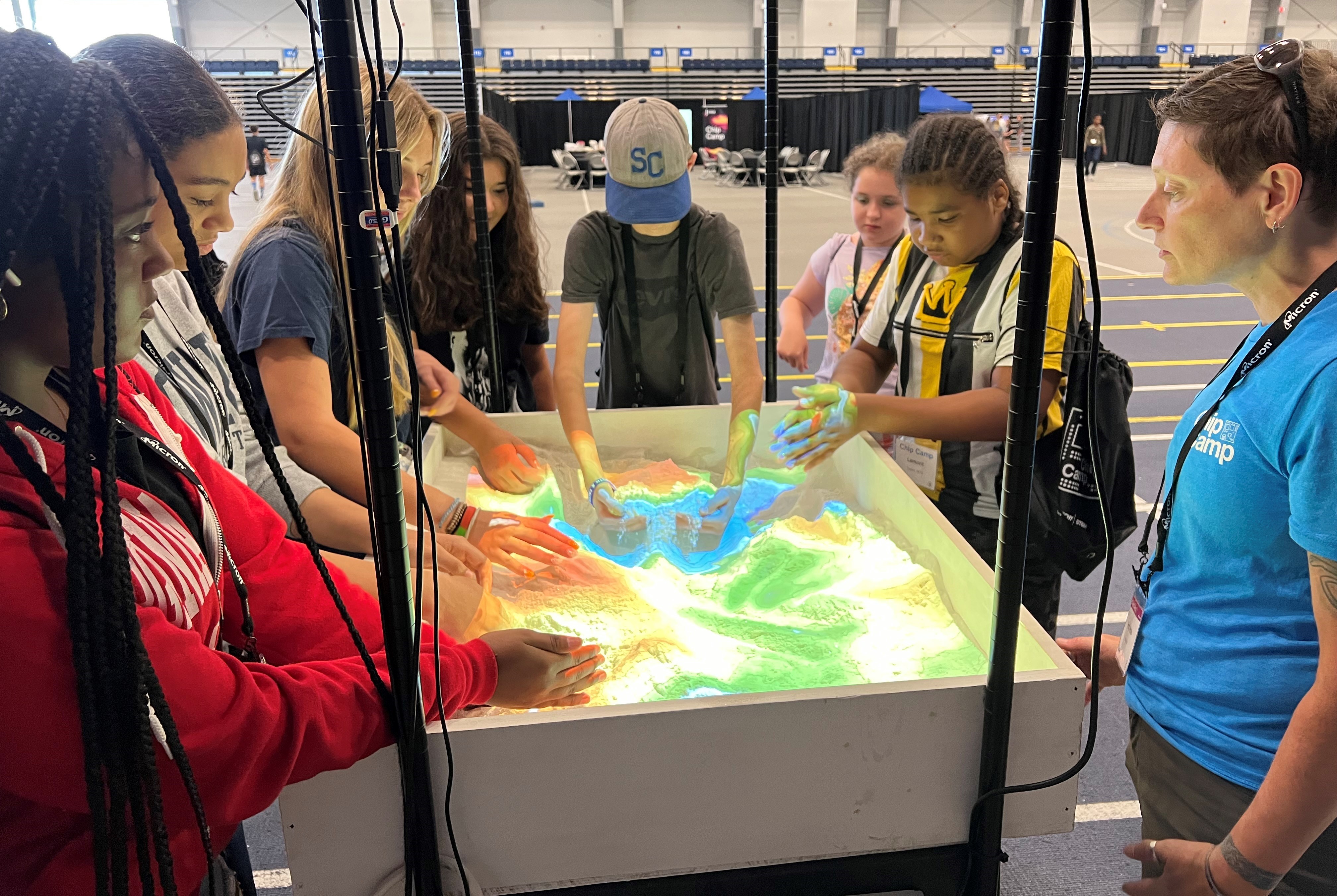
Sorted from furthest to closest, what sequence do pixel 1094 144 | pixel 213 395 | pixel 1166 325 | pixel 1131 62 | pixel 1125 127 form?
1. pixel 1131 62
2. pixel 1125 127
3. pixel 1094 144
4. pixel 1166 325
5. pixel 213 395

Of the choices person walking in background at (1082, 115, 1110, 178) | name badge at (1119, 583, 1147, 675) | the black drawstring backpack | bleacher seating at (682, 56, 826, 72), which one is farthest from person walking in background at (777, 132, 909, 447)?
bleacher seating at (682, 56, 826, 72)

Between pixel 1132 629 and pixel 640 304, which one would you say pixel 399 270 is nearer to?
pixel 1132 629

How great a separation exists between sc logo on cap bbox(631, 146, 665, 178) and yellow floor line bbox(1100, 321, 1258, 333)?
5.13 metres

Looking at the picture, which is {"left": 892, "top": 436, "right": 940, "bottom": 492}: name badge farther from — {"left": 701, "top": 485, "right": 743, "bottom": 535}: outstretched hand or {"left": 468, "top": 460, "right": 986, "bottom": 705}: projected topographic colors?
{"left": 701, "top": 485, "right": 743, "bottom": 535}: outstretched hand

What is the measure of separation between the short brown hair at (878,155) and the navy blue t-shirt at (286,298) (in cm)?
131

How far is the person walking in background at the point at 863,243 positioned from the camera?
212cm

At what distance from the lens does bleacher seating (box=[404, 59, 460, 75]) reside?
1745cm

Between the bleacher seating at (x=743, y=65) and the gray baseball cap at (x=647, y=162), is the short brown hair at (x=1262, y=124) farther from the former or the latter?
the bleacher seating at (x=743, y=65)

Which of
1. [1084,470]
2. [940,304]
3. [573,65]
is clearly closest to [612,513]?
[940,304]

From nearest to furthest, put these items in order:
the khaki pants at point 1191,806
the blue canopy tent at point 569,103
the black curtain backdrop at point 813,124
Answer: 1. the khaki pants at point 1191,806
2. the black curtain backdrop at point 813,124
3. the blue canopy tent at point 569,103

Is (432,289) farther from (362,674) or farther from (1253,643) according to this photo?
(1253,643)

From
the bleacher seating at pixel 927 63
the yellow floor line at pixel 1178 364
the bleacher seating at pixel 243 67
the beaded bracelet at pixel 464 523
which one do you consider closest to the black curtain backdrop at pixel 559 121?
the bleacher seating at pixel 243 67

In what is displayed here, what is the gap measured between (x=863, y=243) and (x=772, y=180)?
647 mm

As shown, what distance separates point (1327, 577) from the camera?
0.77 metres
